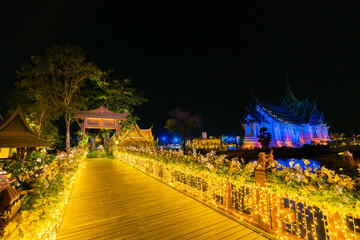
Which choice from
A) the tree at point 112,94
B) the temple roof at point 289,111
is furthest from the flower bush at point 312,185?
the temple roof at point 289,111

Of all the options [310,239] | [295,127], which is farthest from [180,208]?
[295,127]

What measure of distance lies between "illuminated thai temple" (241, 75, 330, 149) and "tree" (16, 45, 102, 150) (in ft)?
87.9

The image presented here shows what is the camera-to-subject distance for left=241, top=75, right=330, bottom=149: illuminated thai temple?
32156 mm

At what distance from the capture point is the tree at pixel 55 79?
13.9 m

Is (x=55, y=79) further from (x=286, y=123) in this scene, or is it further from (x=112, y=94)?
(x=286, y=123)

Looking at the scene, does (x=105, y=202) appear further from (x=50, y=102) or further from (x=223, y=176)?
(x=50, y=102)

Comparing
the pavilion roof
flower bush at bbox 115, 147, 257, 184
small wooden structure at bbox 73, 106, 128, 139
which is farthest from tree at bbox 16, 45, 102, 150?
flower bush at bbox 115, 147, 257, 184

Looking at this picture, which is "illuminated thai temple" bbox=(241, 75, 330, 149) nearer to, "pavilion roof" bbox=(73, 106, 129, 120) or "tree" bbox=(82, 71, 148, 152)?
"tree" bbox=(82, 71, 148, 152)

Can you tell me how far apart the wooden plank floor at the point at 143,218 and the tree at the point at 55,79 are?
38.4 feet

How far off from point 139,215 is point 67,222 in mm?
1728

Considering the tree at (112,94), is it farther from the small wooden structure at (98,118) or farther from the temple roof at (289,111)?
the temple roof at (289,111)

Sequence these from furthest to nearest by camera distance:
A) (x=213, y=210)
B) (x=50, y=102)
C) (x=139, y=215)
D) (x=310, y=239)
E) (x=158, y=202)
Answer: (x=50, y=102) → (x=158, y=202) → (x=213, y=210) → (x=139, y=215) → (x=310, y=239)

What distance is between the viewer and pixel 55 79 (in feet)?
49.4

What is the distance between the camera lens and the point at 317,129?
3759 cm
